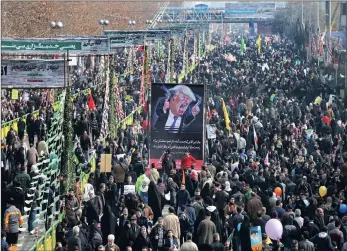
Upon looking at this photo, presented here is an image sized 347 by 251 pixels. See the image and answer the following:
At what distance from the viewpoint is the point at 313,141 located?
2931cm

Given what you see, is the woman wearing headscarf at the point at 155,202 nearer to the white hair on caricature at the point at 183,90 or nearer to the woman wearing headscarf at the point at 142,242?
the woman wearing headscarf at the point at 142,242

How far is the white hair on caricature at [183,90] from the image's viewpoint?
24.0 metres

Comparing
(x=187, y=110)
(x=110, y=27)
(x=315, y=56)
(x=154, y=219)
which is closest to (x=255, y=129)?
(x=187, y=110)

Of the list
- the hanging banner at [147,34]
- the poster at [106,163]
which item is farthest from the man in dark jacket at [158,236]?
the hanging banner at [147,34]

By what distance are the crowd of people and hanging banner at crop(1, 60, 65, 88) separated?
1.93 meters

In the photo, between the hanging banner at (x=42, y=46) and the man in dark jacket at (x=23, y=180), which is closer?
the man in dark jacket at (x=23, y=180)

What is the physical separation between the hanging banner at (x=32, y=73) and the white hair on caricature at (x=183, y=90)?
3.30 metres

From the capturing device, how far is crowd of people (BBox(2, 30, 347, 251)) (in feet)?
57.7

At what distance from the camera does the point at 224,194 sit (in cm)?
2027

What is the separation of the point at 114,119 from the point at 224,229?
48.9 ft

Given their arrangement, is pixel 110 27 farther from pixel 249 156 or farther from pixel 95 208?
pixel 95 208

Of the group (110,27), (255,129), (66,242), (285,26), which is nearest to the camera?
(66,242)

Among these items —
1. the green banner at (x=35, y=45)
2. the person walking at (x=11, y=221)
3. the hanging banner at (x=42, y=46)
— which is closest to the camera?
the person walking at (x=11, y=221)

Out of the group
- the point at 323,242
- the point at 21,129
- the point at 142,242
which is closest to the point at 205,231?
the point at 142,242
